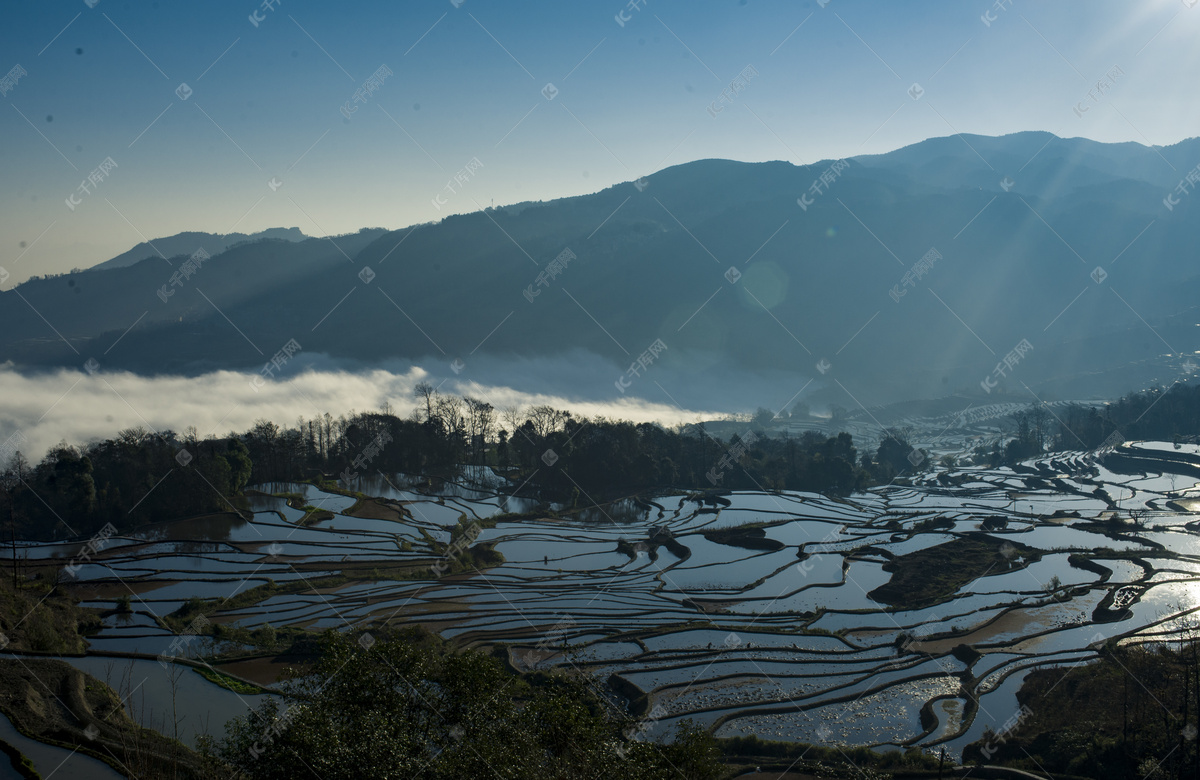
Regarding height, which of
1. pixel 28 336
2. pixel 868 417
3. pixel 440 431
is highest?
pixel 28 336

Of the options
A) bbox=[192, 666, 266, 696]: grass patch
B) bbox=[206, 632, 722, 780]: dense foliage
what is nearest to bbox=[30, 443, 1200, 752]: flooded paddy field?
bbox=[192, 666, 266, 696]: grass patch

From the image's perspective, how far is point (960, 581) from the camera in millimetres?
36062

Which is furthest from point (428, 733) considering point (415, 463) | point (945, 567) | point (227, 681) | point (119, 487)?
A: point (415, 463)

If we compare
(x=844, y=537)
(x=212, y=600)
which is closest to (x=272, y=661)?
(x=212, y=600)

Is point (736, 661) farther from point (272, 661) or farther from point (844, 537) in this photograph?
point (844, 537)

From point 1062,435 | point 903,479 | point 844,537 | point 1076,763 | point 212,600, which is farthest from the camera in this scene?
point 1062,435

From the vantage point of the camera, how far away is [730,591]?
115ft

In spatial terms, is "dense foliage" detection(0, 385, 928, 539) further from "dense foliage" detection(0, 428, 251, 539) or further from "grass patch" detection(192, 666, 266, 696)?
"grass patch" detection(192, 666, 266, 696)

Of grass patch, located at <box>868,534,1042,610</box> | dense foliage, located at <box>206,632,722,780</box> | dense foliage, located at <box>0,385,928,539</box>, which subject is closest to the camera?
dense foliage, located at <box>206,632,722,780</box>

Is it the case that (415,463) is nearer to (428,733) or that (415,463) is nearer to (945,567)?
(945,567)

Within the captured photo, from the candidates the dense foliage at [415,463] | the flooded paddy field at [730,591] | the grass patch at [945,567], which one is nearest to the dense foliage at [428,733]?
the flooded paddy field at [730,591]

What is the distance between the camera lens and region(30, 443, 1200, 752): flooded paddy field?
2331cm

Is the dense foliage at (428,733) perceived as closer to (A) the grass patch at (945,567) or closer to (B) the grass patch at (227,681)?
(B) the grass patch at (227,681)

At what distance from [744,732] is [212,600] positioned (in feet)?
80.1
